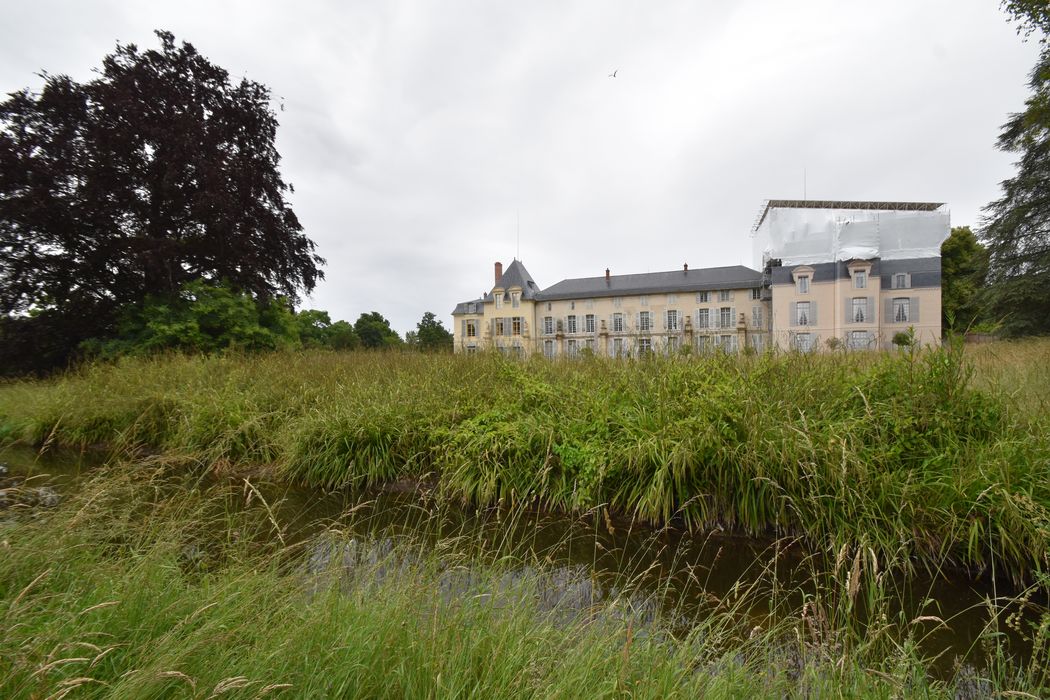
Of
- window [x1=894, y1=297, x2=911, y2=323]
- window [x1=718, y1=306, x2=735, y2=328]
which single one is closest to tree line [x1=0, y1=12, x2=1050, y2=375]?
window [x1=894, y1=297, x2=911, y2=323]

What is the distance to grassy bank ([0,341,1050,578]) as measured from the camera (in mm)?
2445

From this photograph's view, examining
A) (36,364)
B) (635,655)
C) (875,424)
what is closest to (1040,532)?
(875,424)

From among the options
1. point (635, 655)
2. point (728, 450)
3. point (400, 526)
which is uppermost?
point (728, 450)

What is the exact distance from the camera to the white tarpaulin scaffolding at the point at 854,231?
27.7 meters

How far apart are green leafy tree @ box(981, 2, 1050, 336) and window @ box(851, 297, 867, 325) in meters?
10.6

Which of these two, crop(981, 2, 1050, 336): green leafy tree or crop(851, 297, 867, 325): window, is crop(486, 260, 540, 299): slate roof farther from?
crop(981, 2, 1050, 336): green leafy tree

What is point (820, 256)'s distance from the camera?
29250mm

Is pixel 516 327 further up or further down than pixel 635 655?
further up

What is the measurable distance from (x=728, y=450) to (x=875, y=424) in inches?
43.3

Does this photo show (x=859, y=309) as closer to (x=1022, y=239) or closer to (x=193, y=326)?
(x=1022, y=239)

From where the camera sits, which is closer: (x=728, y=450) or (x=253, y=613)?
(x=253, y=613)

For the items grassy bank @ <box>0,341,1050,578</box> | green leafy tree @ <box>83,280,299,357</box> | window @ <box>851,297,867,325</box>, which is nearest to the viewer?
grassy bank @ <box>0,341,1050,578</box>

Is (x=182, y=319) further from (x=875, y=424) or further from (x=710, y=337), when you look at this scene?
(x=875, y=424)

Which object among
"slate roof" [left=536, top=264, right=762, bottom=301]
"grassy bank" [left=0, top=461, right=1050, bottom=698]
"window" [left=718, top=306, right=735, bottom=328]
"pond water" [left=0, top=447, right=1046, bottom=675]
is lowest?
"pond water" [left=0, top=447, right=1046, bottom=675]
